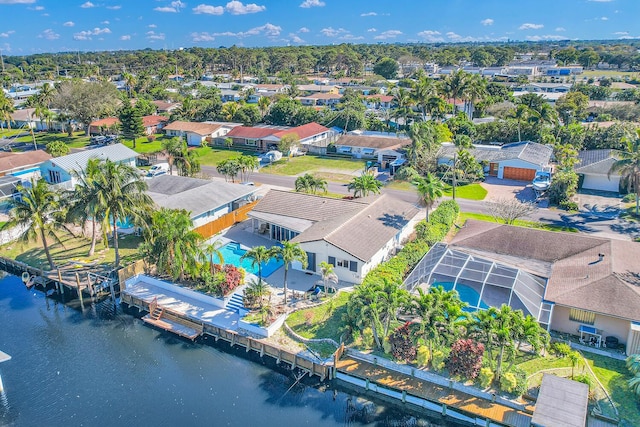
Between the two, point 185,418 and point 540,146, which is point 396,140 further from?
point 185,418

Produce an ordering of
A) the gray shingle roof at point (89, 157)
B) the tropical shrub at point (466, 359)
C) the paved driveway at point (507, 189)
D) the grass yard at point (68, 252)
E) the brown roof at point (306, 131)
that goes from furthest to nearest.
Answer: the brown roof at point (306, 131) < the gray shingle roof at point (89, 157) < the paved driveway at point (507, 189) < the grass yard at point (68, 252) < the tropical shrub at point (466, 359)

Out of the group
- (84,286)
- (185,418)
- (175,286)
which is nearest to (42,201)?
(84,286)

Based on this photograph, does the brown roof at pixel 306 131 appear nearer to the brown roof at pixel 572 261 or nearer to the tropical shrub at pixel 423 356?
the brown roof at pixel 572 261

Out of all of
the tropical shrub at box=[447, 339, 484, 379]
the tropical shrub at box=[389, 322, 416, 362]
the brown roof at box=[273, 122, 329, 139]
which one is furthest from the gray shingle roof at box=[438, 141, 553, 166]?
the tropical shrub at box=[447, 339, 484, 379]

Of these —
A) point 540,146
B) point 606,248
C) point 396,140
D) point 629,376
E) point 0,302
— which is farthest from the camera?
point 396,140

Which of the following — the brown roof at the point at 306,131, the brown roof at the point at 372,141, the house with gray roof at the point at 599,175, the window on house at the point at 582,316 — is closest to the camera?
the window on house at the point at 582,316

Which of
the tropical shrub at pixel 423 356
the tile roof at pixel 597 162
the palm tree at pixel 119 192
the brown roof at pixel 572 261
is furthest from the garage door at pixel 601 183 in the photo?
the palm tree at pixel 119 192
